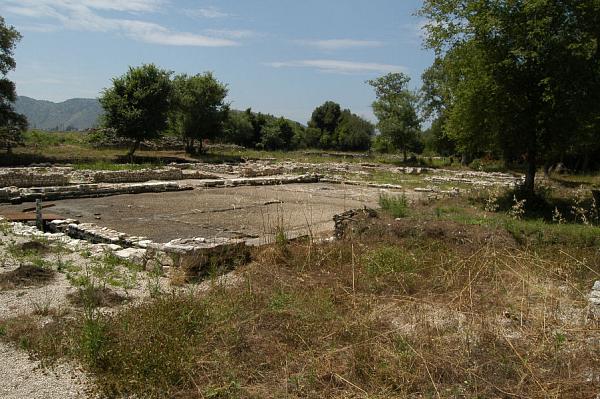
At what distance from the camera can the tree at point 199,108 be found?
39531 mm

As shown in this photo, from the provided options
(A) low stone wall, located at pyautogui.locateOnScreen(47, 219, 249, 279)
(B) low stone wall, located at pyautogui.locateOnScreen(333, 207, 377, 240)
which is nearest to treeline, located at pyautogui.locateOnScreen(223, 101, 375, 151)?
(B) low stone wall, located at pyautogui.locateOnScreen(333, 207, 377, 240)

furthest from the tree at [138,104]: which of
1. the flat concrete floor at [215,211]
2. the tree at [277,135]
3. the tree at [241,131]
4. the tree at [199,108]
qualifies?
the tree at [277,135]

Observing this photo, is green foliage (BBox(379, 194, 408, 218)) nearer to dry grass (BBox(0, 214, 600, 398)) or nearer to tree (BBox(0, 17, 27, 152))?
dry grass (BBox(0, 214, 600, 398))

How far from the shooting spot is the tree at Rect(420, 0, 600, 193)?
46.9 ft

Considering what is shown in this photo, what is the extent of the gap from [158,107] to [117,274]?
28.6 meters

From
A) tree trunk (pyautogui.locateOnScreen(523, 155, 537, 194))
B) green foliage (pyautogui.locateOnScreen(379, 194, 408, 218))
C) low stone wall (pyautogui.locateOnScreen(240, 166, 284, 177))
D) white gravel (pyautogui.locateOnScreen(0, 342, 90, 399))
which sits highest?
tree trunk (pyautogui.locateOnScreen(523, 155, 537, 194))

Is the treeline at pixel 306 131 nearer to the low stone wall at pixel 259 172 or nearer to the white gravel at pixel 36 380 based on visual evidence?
the low stone wall at pixel 259 172

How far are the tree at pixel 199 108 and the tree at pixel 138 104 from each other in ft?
10.5

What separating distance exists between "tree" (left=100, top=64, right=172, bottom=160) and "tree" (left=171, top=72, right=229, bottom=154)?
319 centimetres

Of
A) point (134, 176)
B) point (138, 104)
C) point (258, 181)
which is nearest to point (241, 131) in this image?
point (138, 104)

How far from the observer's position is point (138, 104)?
1342 inches

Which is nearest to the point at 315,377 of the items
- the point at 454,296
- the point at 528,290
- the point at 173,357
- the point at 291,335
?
the point at 291,335

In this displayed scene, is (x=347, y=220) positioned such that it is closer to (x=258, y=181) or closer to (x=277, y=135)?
(x=258, y=181)

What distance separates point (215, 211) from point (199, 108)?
2565 cm
